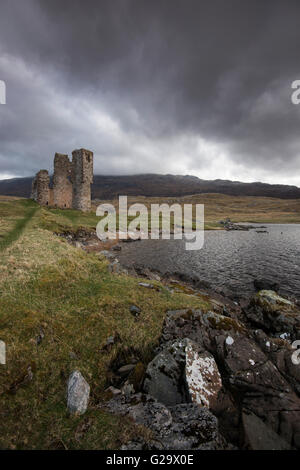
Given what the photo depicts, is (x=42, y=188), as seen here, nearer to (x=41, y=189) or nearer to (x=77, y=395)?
(x=41, y=189)

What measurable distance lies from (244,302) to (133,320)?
15033 mm

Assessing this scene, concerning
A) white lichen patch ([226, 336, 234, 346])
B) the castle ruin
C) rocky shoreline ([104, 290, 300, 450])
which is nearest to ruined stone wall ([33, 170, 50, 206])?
the castle ruin

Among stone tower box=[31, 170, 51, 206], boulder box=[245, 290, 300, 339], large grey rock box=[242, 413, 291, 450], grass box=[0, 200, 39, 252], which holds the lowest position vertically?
boulder box=[245, 290, 300, 339]

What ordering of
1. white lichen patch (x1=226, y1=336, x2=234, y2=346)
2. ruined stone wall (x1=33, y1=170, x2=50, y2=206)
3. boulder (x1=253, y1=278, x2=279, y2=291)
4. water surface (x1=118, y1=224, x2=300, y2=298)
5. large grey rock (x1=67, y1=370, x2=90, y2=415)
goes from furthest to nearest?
ruined stone wall (x1=33, y1=170, x2=50, y2=206) < water surface (x1=118, y1=224, x2=300, y2=298) < boulder (x1=253, y1=278, x2=279, y2=291) < white lichen patch (x1=226, y1=336, x2=234, y2=346) < large grey rock (x1=67, y1=370, x2=90, y2=415)

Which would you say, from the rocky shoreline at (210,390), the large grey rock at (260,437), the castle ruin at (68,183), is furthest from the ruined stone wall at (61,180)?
the large grey rock at (260,437)

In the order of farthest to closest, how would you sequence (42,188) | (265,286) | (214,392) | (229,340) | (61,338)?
(42,188) < (265,286) < (229,340) < (61,338) < (214,392)

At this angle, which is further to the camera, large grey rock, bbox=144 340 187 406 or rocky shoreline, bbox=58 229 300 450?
large grey rock, bbox=144 340 187 406

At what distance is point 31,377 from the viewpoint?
623 cm

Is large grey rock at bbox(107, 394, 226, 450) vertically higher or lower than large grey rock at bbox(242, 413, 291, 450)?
higher

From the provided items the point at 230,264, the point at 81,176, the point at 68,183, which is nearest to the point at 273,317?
the point at 230,264

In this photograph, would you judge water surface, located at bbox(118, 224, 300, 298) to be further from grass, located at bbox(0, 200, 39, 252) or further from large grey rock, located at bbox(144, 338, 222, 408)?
large grey rock, located at bbox(144, 338, 222, 408)

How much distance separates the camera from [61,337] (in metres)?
8.01

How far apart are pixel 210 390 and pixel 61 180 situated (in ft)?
188

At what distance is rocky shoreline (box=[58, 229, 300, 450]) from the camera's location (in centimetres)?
522
